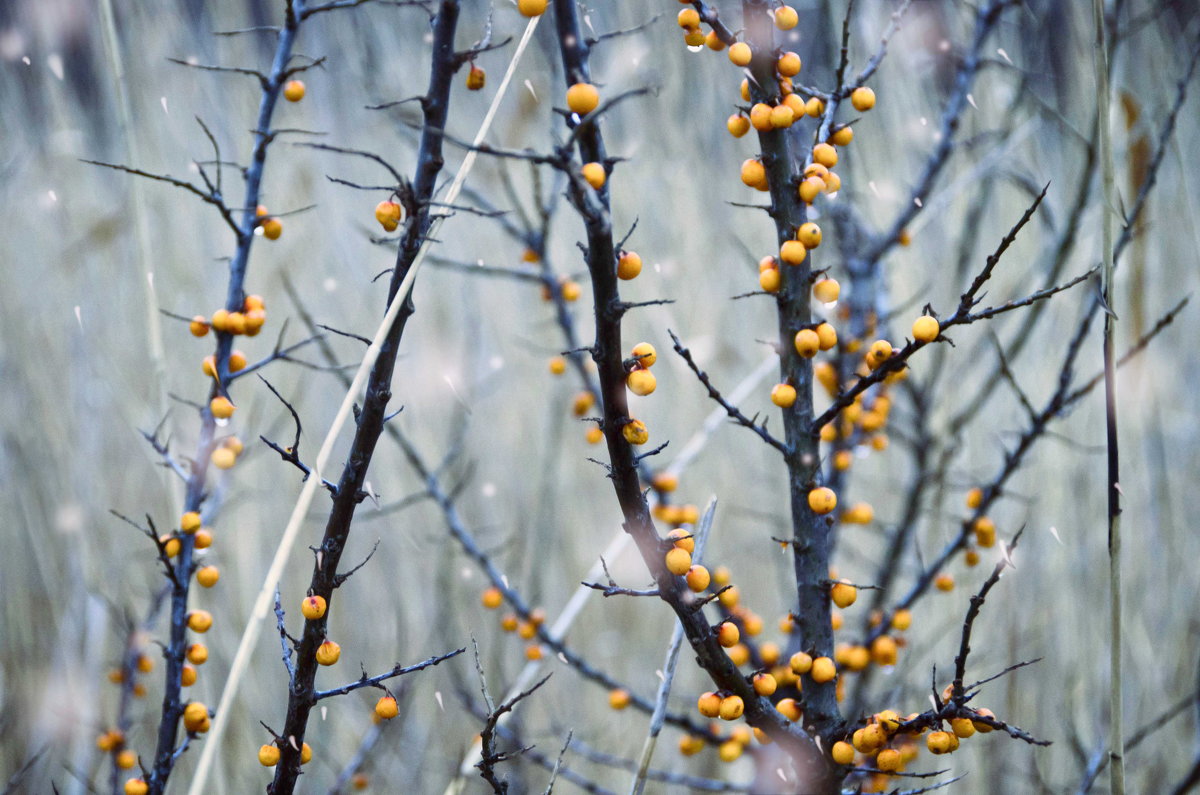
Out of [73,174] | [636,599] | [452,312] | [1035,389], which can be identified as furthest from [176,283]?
[1035,389]

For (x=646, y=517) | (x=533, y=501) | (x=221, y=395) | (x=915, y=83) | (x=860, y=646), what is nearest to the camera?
(x=646, y=517)

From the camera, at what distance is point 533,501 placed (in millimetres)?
2553

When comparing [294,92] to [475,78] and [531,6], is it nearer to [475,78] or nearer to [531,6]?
[475,78]

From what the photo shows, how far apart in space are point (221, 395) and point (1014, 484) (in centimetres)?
220

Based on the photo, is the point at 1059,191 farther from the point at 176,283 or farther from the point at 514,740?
the point at 176,283

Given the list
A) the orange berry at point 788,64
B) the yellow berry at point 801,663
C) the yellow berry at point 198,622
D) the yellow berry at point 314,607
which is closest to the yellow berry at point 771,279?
the orange berry at point 788,64

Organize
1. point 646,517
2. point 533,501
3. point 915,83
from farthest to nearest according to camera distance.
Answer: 1. point 533,501
2. point 915,83
3. point 646,517

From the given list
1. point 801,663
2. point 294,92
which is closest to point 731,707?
point 801,663

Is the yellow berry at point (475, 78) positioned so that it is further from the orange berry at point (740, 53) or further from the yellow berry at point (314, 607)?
the yellow berry at point (314, 607)

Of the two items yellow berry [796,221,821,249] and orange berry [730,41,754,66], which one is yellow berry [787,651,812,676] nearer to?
yellow berry [796,221,821,249]

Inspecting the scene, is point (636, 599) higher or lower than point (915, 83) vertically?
lower

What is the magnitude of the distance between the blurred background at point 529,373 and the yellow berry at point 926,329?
1203 millimetres

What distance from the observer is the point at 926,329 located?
105 cm

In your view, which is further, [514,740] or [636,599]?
[636,599]
